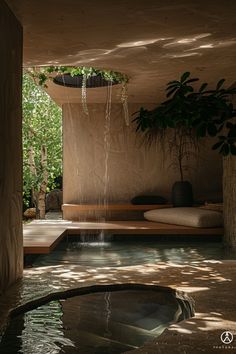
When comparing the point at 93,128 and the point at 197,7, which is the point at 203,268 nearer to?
the point at 197,7

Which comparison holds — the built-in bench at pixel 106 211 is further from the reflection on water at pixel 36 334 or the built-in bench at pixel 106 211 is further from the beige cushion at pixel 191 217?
the reflection on water at pixel 36 334

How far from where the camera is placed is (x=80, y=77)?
26.0 ft

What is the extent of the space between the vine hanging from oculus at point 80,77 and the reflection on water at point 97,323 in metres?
3.83

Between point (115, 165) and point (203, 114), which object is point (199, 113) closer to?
point (203, 114)

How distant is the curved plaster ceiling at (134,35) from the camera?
4090mm

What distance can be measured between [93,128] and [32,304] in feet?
21.5

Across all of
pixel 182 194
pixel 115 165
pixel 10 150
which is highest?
pixel 115 165

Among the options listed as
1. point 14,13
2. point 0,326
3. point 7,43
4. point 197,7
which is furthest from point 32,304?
point 197,7

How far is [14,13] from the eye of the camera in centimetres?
423

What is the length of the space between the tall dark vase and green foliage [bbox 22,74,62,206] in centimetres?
345

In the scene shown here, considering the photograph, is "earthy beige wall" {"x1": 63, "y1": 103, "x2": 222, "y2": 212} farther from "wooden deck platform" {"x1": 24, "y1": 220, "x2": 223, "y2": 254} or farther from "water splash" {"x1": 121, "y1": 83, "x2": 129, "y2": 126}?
"wooden deck platform" {"x1": 24, "y1": 220, "x2": 223, "y2": 254}

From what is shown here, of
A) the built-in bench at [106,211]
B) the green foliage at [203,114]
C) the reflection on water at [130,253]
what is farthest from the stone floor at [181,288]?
the built-in bench at [106,211]

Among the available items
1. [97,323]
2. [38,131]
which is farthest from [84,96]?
[97,323]

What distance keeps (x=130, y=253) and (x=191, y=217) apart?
1605mm
